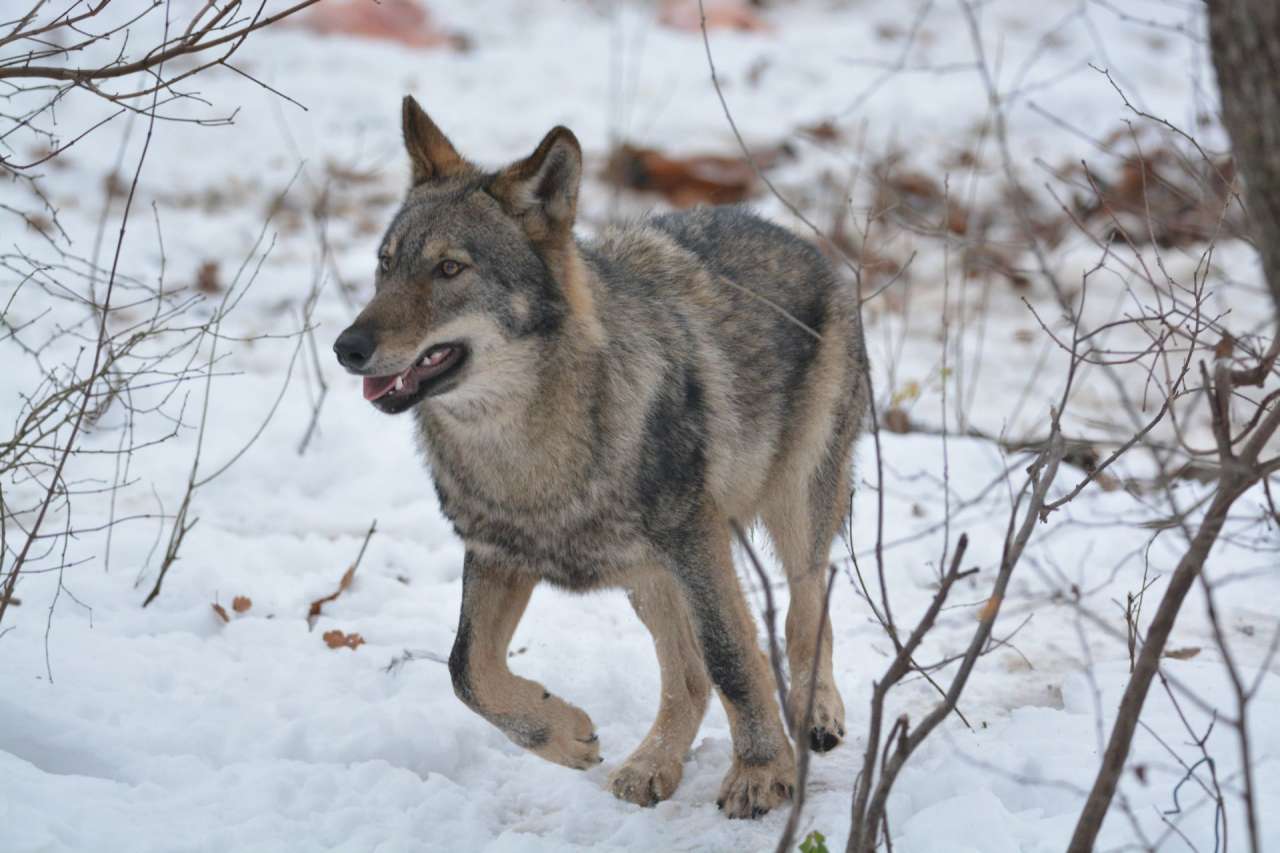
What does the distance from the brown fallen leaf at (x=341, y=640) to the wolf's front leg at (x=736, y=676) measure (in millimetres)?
1536

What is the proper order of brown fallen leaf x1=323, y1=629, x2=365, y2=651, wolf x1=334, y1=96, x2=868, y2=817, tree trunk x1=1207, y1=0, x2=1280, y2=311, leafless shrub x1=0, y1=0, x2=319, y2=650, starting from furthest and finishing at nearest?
brown fallen leaf x1=323, y1=629, x2=365, y2=651
wolf x1=334, y1=96, x2=868, y2=817
leafless shrub x1=0, y1=0, x2=319, y2=650
tree trunk x1=1207, y1=0, x2=1280, y2=311

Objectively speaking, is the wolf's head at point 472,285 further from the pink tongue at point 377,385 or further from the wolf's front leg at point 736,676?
the wolf's front leg at point 736,676

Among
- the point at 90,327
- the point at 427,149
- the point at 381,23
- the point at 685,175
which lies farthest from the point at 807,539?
the point at 381,23

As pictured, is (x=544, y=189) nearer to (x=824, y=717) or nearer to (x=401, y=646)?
(x=401, y=646)

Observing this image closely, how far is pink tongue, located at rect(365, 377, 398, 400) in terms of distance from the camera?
3729 millimetres

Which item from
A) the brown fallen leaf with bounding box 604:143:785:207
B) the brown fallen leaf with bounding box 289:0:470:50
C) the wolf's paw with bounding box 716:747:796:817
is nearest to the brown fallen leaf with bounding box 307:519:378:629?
the wolf's paw with bounding box 716:747:796:817

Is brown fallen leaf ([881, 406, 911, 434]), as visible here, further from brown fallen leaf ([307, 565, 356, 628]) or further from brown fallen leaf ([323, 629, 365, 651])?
brown fallen leaf ([323, 629, 365, 651])

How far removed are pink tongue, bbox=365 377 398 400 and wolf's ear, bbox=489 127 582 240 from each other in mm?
717

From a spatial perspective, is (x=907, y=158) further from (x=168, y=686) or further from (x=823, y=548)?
(x=168, y=686)

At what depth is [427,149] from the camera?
440cm

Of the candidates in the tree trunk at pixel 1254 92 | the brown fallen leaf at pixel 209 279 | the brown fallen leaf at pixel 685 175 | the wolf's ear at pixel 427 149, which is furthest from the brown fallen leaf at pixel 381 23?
the tree trunk at pixel 1254 92

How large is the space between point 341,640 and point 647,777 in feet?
4.68

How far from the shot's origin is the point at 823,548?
16.2 ft

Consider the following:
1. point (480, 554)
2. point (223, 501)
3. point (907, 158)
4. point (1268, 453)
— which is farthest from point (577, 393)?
point (907, 158)
